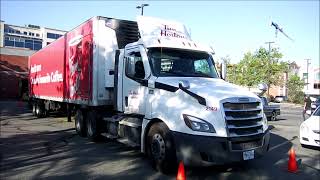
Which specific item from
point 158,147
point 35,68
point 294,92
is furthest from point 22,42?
point 158,147

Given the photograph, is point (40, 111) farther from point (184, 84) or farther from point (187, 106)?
point (187, 106)

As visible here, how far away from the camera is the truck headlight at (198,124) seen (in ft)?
24.9

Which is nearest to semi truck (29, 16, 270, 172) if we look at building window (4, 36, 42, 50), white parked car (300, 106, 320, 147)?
white parked car (300, 106, 320, 147)

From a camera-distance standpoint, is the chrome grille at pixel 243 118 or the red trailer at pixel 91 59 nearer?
the chrome grille at pixel 243 118

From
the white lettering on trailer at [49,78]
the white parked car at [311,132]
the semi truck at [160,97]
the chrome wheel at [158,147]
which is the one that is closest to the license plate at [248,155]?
the semi truck at [160,97]

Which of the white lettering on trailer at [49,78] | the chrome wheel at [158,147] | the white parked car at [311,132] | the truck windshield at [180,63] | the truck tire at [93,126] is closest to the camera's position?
the chrome wheel at [158,147]

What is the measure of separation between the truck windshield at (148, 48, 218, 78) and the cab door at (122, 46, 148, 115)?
356 millimetres

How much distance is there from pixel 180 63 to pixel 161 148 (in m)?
2.27

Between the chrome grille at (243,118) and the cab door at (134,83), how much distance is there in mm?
2264

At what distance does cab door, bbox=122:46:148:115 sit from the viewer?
369 inches

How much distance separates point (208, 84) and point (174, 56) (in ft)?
4.18

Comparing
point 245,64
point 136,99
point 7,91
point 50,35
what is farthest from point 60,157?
point 50,35

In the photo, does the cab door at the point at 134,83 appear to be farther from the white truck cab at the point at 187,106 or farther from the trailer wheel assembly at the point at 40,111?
the trailer wheel assembly at the point at 40,111

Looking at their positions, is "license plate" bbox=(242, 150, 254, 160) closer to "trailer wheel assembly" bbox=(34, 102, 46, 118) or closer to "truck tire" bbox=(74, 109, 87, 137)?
"truck tire" bbox=(74, 109, 87, 137)
